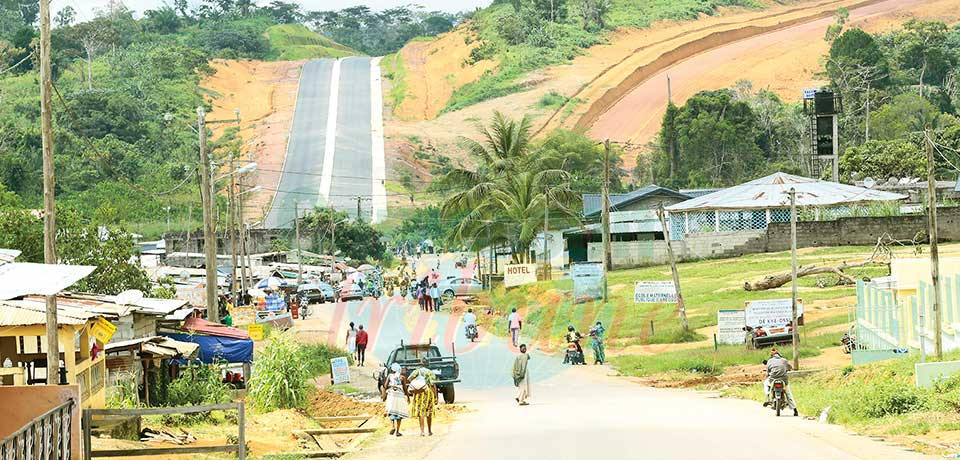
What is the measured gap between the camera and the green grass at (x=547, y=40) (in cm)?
15438

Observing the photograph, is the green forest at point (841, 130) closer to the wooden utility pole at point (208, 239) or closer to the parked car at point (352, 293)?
the parked car at point (352, 293)

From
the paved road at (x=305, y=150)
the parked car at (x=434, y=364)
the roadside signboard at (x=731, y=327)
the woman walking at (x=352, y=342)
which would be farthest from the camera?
the paved road at (x=305, y=150)

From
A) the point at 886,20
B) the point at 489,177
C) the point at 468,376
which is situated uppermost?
the point at 886,20

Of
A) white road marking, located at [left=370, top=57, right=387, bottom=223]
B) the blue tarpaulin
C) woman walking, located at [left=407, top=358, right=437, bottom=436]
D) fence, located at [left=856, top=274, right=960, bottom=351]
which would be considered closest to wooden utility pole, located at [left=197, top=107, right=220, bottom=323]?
the blue tarpaulin

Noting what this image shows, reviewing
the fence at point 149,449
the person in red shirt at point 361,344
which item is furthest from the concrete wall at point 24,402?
the person in red shirt at point 361,344

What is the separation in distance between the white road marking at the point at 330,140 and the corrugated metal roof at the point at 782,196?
4822 centimetres

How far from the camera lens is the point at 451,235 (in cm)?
6112

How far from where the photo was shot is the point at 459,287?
196 feet

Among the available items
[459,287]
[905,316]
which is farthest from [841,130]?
[905,316]

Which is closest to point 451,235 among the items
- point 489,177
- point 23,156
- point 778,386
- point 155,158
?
point 489,177

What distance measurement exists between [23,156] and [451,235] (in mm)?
47007

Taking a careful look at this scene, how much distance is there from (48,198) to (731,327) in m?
21.3

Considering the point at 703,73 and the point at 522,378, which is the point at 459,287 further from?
the point at 703,73

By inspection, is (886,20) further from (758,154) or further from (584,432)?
(584,432)
